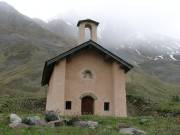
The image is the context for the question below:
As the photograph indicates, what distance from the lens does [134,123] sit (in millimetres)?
23875

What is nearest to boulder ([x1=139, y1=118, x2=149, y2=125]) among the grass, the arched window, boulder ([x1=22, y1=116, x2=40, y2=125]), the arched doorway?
the grass

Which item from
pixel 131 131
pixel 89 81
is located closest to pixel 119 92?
pixel 89 81

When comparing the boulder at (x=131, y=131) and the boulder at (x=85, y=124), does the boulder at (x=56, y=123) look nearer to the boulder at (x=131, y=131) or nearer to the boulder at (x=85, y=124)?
the boulder at (x=85, y=124)

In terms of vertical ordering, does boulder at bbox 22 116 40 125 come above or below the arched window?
below

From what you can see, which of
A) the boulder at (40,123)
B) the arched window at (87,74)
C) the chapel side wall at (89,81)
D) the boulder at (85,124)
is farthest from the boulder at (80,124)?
the arched window at (87,74)

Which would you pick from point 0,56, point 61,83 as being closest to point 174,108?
point 61,83

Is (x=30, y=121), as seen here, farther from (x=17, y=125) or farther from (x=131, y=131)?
(x=131, y=131)

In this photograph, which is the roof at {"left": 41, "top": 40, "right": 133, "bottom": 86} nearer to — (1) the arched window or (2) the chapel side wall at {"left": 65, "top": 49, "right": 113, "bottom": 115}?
(2) the chapel side wall at {"left": 65, "top": 49, "right": 113, "bottom": 115}

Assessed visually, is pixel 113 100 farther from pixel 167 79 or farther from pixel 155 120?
pixel 167 79

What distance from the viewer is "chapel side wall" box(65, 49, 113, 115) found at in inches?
1394

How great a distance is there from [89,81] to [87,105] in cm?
210

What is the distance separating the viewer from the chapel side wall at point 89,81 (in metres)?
35.4

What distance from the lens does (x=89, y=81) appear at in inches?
1416

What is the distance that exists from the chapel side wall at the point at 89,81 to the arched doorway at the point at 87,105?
1.75 ft
